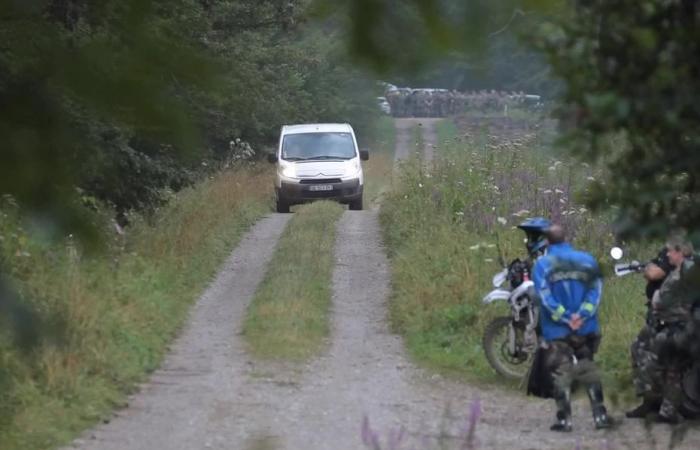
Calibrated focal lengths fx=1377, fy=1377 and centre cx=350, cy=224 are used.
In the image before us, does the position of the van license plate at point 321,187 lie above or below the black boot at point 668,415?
below

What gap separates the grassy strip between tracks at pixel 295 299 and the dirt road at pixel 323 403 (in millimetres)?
180

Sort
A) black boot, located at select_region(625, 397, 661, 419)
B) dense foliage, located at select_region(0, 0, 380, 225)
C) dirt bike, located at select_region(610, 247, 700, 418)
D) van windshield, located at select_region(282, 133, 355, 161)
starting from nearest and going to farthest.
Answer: dense foliage, located at select_region(0, 0, 380, 225)
dirt bike, located at select_region(610, 247, 700, 418)
black boot, located at select_region(625, 397, 661, 419)
van windshield, located at select_region(282, 133, 355, 161)

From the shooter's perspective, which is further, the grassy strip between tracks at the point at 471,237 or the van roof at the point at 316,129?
the van roof at the point at 316,129

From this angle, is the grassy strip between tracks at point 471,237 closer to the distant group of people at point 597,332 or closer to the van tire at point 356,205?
the distant group of people at point 597,332

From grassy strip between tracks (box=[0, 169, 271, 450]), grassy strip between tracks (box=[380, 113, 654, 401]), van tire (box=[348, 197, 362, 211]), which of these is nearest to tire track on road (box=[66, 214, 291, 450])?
grassy strip between tracks (box=[0, 169, 271, 450])

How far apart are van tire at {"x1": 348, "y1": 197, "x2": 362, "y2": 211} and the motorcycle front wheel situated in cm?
1350

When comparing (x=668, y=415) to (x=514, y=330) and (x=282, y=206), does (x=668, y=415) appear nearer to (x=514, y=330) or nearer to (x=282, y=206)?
(x=514, y=330)

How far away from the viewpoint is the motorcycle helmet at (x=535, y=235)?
11.0 m

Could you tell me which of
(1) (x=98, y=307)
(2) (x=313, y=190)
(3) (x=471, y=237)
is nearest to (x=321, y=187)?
(2) (x=313, y=190)

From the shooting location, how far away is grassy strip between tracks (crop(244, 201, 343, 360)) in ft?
40.3

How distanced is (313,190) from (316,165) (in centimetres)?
45

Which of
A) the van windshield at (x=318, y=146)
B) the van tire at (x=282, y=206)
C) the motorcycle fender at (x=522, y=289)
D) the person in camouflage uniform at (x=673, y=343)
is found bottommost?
the van tire at (x=282, y=206)

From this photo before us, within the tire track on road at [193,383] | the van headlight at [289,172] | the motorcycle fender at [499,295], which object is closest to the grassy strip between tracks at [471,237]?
the motorcycle fender at [499,295]

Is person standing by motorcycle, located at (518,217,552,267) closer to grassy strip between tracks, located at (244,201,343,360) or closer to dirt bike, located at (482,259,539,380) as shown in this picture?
dirt bike, located at (482,259,539,380)
